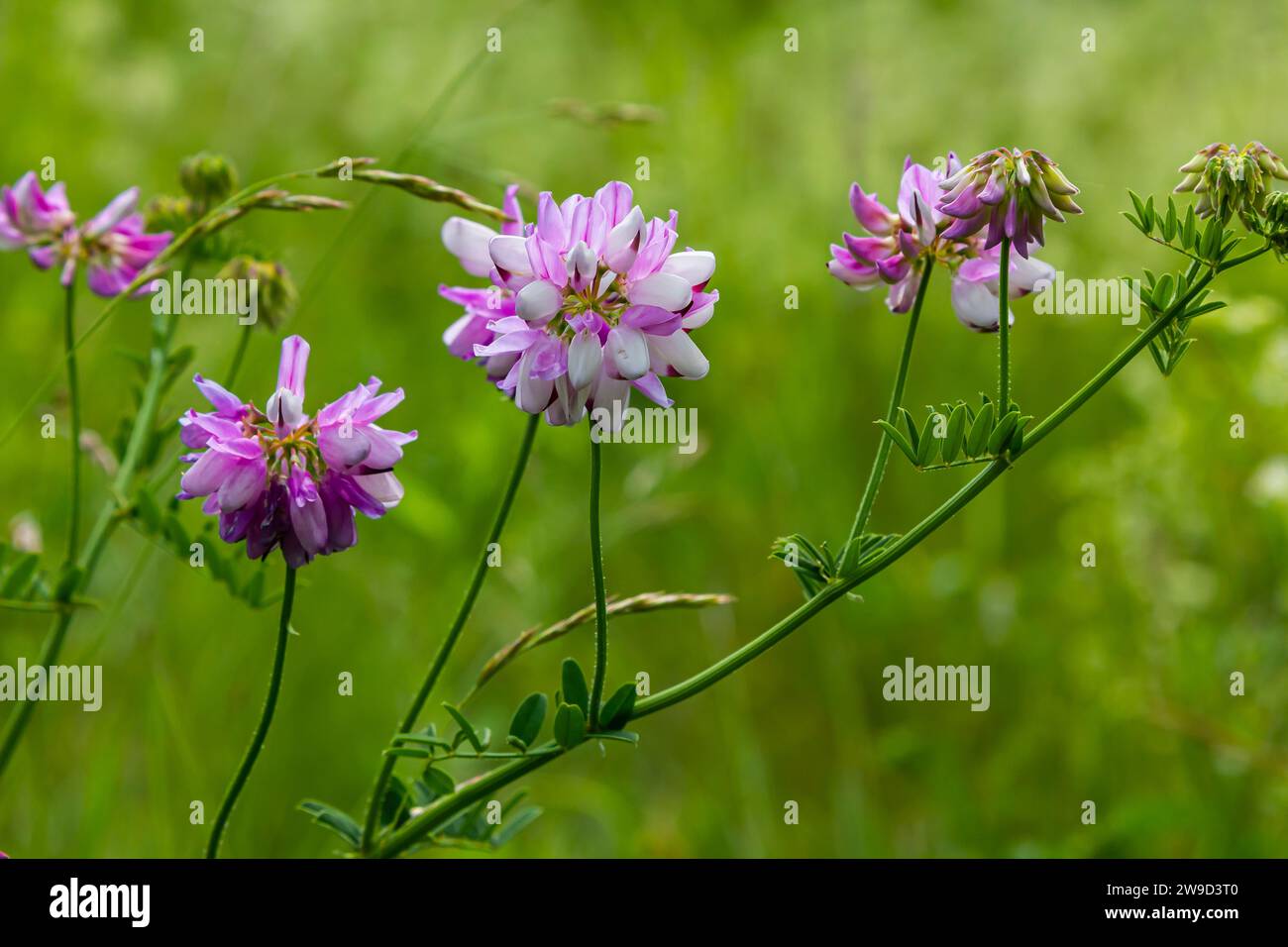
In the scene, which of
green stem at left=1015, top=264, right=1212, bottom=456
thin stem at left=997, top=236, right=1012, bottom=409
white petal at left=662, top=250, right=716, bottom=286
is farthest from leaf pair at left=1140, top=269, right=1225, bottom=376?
white petal at left=662, top=250, right=716, bottom=286

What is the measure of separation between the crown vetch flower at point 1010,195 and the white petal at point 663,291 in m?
0.23

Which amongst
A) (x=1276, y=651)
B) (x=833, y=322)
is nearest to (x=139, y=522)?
(x=1276, y=651)

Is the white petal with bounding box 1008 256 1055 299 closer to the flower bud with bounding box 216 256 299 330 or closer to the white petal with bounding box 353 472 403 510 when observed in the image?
the white petal with bounding box 353 472 403 510

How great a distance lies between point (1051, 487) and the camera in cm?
317

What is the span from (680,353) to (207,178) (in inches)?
28.3

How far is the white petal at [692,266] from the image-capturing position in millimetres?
1009

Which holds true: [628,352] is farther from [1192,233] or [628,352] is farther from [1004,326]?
[1192,233]

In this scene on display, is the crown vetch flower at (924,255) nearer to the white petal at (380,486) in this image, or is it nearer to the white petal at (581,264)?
the white petal at (581,264)

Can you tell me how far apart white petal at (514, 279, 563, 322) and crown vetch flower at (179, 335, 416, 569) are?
0.37ft

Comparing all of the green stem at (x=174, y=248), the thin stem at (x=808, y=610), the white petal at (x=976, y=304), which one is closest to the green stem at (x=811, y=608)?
the thin stem at (x=808, y=610)

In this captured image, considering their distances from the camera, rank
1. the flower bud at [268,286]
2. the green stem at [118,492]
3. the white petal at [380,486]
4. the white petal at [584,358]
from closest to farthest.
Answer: the white petal at [584,358]
the white petal at [380,486]
the green stem at [118,492]
the flower bud at [268,286]

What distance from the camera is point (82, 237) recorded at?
4.78 feet

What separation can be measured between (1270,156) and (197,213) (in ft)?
3.56
